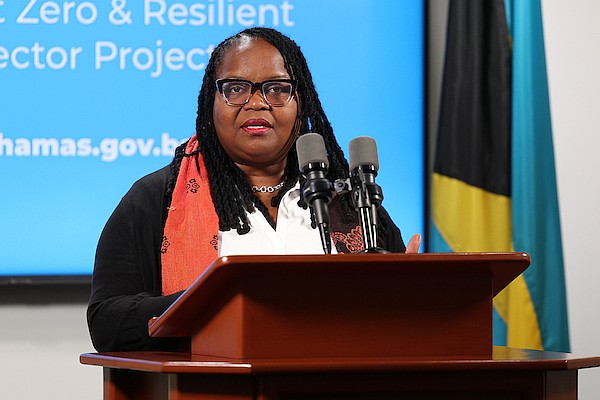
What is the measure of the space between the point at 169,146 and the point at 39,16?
630mm

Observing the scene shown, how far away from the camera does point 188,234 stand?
6.56 ft

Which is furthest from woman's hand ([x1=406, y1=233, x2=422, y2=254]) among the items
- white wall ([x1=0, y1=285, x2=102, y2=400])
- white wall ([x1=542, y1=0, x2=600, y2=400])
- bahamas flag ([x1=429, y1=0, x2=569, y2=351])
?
white wall ([x1=542, y1=0, x2=600, y2=400])

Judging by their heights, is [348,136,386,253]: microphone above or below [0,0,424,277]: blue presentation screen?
below

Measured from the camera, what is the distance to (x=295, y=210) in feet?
6.90

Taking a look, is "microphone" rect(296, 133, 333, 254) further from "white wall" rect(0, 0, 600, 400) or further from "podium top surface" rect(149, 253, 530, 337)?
"white wall" rect(0, 0, 600, 400)

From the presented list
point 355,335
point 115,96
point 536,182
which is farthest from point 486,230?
point 355,335

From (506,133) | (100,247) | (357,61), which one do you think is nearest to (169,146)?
(357,61)

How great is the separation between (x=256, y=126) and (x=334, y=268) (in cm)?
86

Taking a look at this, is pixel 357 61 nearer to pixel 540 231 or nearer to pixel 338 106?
pixel 338 106

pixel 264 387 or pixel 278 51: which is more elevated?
pixel 278 51

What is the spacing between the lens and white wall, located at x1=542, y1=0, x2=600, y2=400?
140 inches

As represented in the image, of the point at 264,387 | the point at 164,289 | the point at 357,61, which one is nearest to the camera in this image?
the point at 264,387

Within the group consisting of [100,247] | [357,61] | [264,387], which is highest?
[357,61]

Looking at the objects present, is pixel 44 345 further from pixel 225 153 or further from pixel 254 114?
pixel 254 114
